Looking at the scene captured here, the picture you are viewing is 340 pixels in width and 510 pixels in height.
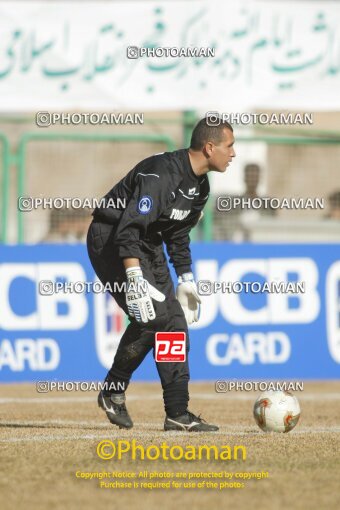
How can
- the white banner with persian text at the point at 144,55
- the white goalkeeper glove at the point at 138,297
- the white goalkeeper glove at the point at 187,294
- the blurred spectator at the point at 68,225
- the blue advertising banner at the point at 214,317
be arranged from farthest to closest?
the white banner with persian text at the point at 144,55 → the blurred spectator at the point at 68,225 → the blue advertising banner at the point at 214,317 → the white goalkeeper glove at the point at 187,294 → the white goalkeeper glove at the point at 138,297

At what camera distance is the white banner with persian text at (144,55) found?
1441 centimetres

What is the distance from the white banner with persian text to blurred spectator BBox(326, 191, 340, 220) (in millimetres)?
1353

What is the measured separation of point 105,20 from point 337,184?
3.61 meters

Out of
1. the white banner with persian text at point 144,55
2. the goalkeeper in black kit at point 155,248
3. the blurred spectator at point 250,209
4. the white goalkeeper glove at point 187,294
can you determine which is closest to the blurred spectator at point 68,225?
the white banner with persian text at point 144,55

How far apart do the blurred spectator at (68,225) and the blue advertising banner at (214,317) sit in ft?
2.06

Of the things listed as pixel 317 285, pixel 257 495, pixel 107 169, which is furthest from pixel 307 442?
pixel 107 169

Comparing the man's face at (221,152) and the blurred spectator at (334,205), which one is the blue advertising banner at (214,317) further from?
the man's face at (221,152)

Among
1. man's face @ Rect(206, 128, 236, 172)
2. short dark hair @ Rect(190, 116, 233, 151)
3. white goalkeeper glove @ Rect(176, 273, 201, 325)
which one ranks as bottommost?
white goalkeeper glove @ Rect(176, 273, 201, 325)

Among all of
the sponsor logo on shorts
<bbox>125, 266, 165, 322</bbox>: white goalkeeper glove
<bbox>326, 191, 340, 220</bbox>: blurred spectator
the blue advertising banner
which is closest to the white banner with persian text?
<bbox>326, 191, 340, 220</bbox>: blurred spectator

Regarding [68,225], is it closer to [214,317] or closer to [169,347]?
[214,317]

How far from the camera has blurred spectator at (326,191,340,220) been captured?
577 inches

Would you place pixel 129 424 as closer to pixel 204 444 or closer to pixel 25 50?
pixel 204 444

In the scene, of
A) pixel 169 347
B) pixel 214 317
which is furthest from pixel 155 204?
pixel 214 317

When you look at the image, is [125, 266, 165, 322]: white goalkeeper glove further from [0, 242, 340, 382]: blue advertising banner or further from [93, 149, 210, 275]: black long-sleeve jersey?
[0, 242, 340, 382]: blue advertising banner
